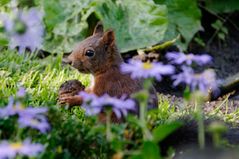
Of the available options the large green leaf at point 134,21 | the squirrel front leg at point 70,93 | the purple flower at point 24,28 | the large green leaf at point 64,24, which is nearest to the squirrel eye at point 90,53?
the squirrel front leg at point 70,93

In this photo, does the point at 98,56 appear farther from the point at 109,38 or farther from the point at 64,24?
the point at 64,24

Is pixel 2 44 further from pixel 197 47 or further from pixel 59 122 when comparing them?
pixel 59 122

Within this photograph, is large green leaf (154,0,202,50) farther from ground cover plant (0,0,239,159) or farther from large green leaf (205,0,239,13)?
large green leaf (205,0,239,13)

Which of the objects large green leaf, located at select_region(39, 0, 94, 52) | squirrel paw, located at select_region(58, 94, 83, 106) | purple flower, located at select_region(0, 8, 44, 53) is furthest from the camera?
large green leaf, located at select_region(39, 0, 94, 52)

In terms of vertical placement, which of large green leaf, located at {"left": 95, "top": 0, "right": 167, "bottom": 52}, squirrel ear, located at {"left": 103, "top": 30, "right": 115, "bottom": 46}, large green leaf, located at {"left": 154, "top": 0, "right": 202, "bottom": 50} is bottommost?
large green leaf, located at {"left": 154, "top": 0, "right": 202, "bottom": 50}

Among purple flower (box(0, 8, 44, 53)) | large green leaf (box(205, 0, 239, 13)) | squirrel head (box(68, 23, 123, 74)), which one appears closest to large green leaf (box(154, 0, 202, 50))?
large green leaf (box(205, 0, 239, 13))
